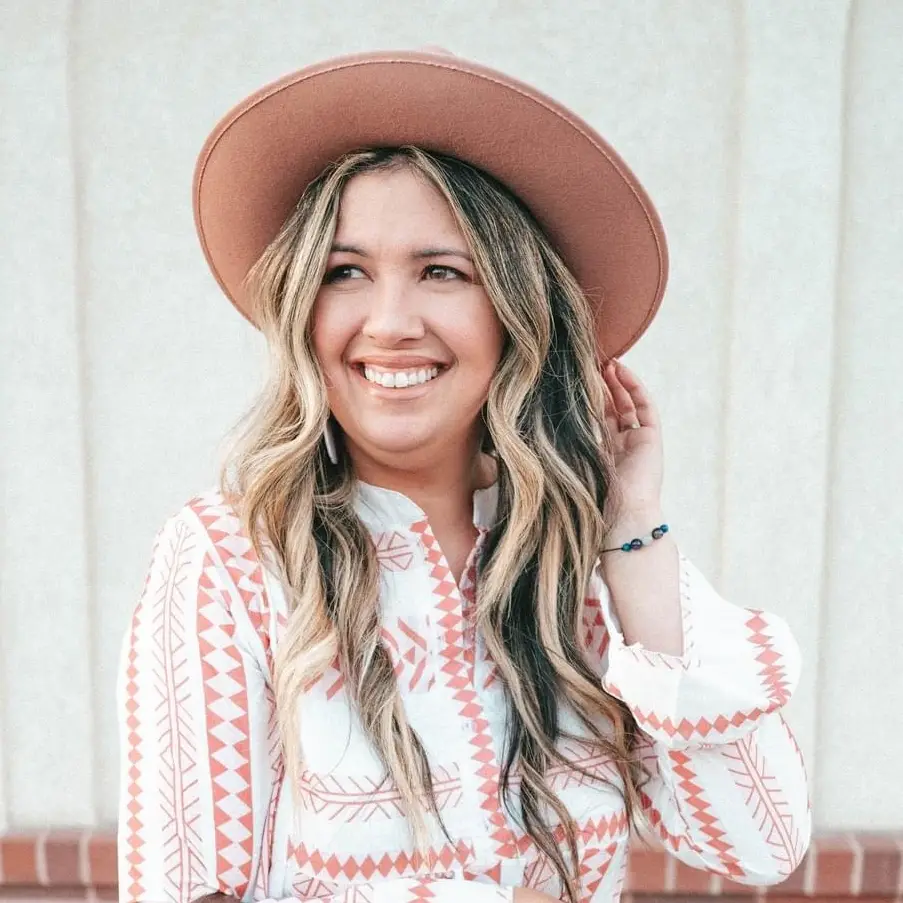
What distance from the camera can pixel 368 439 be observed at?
144 cm

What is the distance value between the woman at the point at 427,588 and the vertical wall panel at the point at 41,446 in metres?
1.39

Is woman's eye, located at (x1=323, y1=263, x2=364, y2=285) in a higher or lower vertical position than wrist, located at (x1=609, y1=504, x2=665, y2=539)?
higher

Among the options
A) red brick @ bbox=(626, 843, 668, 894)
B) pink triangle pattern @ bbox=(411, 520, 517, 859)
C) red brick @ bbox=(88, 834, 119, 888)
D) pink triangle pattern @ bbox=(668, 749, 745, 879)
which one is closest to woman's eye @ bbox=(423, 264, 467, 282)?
pink triangle pattern @ bbox=(411, 520, 517, 859)

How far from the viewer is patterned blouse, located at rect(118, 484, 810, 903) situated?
4.06ft

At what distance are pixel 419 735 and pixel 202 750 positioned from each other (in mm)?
316

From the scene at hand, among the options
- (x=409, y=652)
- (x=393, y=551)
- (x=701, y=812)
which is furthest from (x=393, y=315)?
(x=701, y=812)

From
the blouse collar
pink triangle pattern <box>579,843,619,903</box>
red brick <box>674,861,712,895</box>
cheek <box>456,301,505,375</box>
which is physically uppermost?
cheek <box>456,301,505,375</box>

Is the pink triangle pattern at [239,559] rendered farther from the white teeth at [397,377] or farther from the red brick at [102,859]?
the red brick at [102,859]

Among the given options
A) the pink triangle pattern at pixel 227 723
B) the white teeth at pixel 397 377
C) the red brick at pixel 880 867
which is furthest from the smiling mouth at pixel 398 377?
the red brick at pixel 880 867

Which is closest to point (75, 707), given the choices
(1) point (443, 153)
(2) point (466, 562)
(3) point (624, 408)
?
(2) point (466, 562)

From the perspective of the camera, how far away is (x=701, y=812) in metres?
1.45

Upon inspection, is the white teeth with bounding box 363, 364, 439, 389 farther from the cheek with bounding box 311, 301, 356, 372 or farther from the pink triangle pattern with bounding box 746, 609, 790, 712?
the pink triangle pattern with bounding box 746, 609, 790, 712

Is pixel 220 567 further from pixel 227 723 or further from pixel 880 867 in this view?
pixel 880 867

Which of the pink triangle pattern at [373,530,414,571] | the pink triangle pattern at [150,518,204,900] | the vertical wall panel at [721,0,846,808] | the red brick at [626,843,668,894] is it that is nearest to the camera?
the pink triangle pattern at [150,518,204,900]
